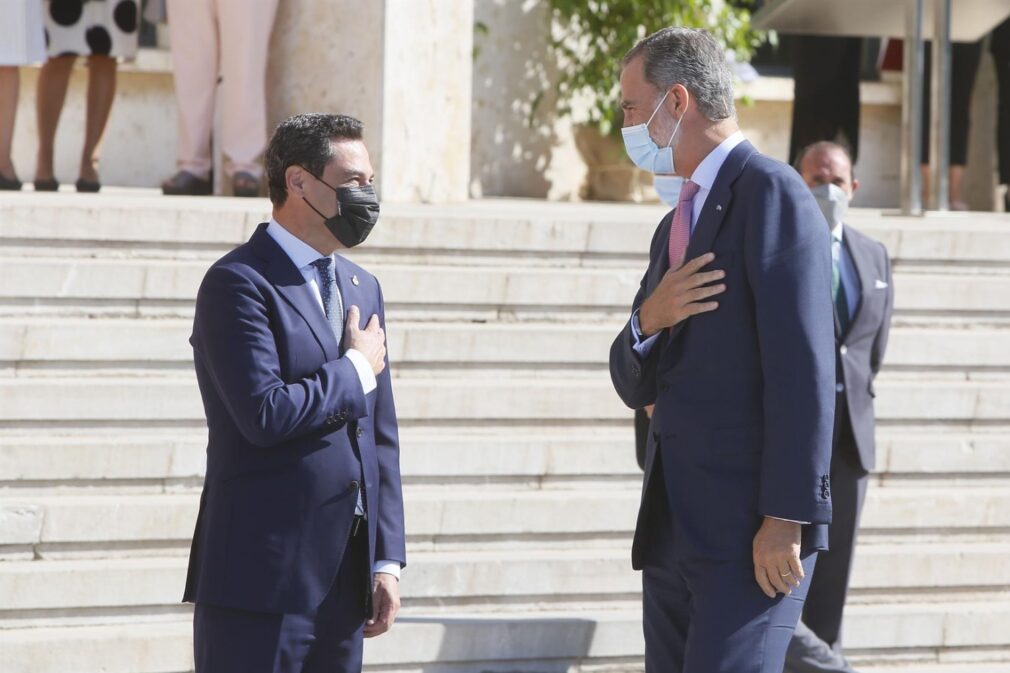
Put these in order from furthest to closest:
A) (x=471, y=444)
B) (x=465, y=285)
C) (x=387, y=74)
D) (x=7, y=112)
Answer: (x=7, y=112) → (x=387, y=74) → (x=465, y=285) → (x=471, y=444)

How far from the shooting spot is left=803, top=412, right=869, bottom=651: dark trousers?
207 inches

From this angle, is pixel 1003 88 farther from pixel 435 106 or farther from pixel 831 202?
pixel 831 202

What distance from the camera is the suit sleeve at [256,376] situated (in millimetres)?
3199

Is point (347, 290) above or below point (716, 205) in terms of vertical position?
below

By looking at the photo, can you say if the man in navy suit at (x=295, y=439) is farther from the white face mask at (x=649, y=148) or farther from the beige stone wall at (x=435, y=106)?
the beige stone wall at (x=435, y=106)

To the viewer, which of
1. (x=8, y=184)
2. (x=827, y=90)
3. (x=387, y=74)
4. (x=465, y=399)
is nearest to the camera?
(x=465, y=399)

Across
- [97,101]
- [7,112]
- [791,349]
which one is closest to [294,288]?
[791,349]

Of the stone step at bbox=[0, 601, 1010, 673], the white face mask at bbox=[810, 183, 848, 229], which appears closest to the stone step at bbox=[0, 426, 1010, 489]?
the stone step at bbox=[0, 601, 1010, 673]

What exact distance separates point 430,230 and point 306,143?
271 centimetres

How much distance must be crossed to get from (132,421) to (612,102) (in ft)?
18.3

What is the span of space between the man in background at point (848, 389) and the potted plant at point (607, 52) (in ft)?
16.4

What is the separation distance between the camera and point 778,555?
318 centimetres

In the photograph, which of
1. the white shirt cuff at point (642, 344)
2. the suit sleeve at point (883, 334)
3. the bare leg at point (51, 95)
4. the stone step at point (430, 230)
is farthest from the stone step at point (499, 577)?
the bare leg at point (51, 95)

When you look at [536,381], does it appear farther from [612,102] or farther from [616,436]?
[612,102]
